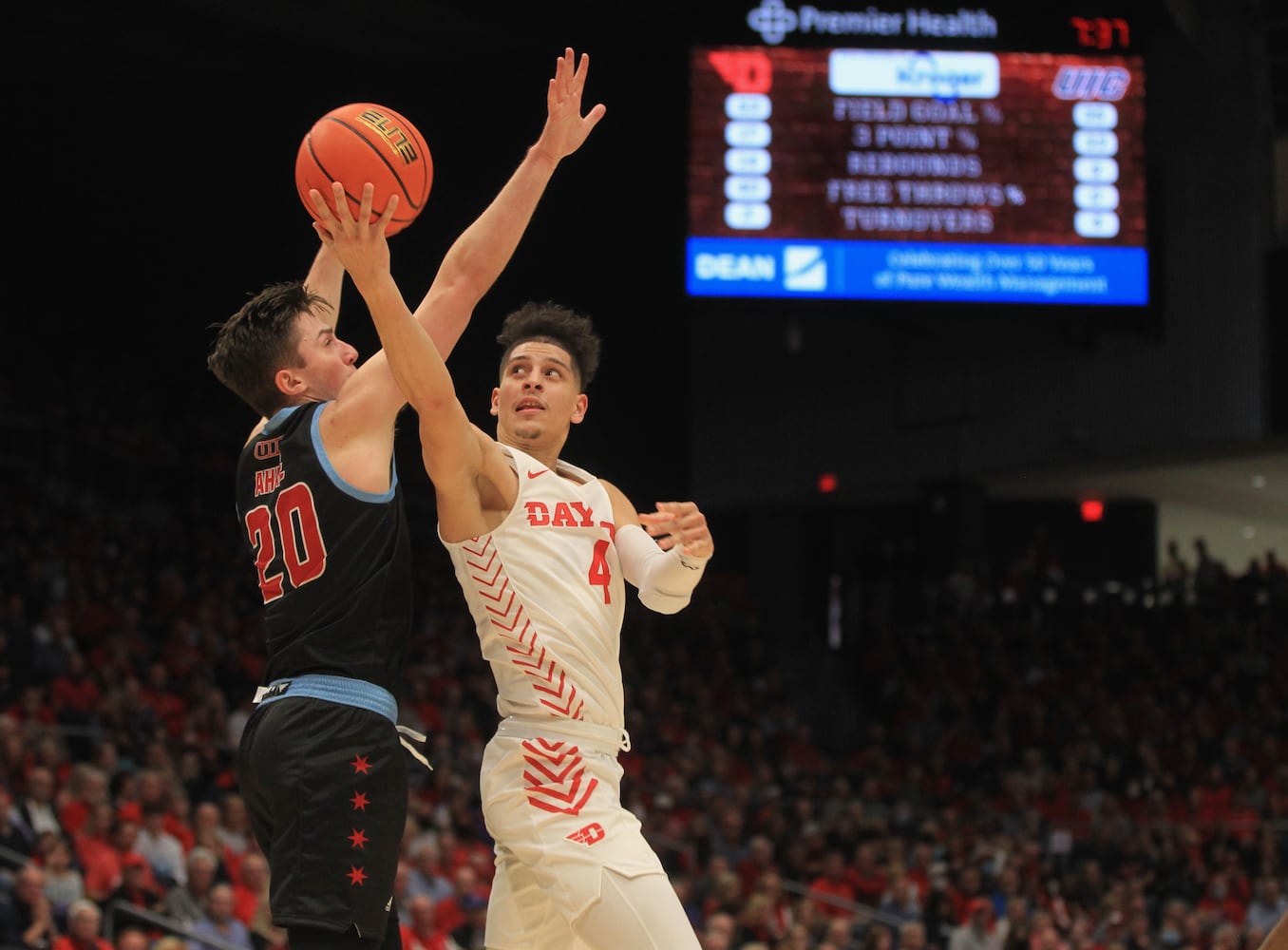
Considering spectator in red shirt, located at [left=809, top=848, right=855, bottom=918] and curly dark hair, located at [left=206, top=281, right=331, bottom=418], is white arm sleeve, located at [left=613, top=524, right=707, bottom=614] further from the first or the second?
spectator in red shirt, located at [left=809, top=848, right=855, bottom=918]

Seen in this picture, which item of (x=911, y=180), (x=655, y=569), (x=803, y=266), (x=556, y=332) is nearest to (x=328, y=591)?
(x=655, y=569)

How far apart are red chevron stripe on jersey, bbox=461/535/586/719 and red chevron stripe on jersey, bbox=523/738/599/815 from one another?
0.30ft

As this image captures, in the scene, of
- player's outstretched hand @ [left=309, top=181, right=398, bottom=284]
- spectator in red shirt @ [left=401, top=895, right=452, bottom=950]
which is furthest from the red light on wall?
player's outstretched hand @ [left=309, top=181, right=398, bottom=284]

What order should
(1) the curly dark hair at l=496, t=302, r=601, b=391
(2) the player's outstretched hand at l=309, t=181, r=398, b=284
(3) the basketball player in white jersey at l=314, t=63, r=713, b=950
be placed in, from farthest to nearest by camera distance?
(1) the curly dark hair at l=496, t=302, r=601, b=391 < (3) the basketball player in white jersey at l=314, t=63, r=713, b=950 < (2) the player's outstretched hand at l=309, t=181, r=398, b=284

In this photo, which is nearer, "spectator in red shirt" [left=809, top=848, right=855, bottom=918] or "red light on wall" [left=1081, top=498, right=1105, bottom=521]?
"spectator in red shirt" [left=809, top=848, right=855, bottom=918]

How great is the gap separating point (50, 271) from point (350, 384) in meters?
17.5

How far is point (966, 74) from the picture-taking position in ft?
46.8

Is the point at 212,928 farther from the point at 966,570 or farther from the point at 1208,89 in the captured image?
the point at 1208,89

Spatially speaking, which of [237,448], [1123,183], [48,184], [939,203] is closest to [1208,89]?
[1123,183]

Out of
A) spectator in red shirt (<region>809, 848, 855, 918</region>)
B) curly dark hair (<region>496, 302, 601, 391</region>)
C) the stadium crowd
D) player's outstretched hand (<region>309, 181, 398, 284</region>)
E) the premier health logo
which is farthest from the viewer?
the premier health logo

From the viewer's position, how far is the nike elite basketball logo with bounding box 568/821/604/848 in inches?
152

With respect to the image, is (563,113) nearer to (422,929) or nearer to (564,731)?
(564,731)

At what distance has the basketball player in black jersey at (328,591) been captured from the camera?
3.53 meters

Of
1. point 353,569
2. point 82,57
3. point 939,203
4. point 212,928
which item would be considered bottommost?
point 212,928
